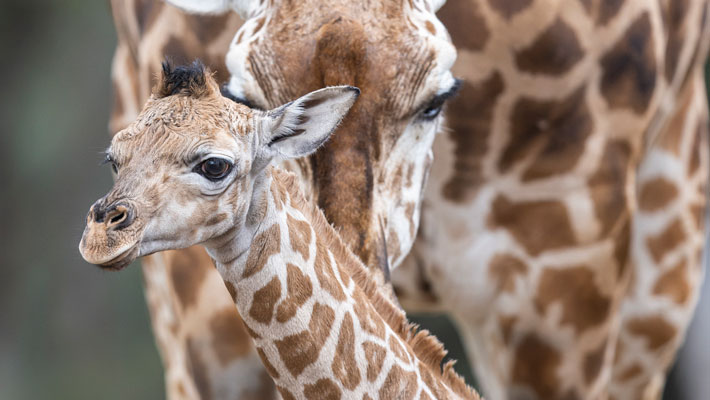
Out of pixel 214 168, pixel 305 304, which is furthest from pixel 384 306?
pixel 214 168

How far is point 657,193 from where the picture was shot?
369 centimetres

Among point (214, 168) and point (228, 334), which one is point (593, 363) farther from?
point (214, 168)

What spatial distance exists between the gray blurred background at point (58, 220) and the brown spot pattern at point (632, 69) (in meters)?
3.97

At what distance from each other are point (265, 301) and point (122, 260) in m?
0.33

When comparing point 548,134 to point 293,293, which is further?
point 548,134

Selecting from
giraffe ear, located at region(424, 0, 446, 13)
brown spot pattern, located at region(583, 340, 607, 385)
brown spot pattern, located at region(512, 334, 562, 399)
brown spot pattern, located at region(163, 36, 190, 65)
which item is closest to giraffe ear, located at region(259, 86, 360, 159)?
giraffe ear, located at region(424, 0, 446, 13)

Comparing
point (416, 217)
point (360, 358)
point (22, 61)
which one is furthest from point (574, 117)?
point (22, 61)

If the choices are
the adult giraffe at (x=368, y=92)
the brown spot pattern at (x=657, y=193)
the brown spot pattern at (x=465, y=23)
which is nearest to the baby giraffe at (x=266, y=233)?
the adult giraffe at (x=368, y=92)

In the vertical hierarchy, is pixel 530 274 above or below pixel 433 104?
below

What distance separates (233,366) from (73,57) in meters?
4.82

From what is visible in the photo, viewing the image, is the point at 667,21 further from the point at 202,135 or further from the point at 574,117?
the point at 202,135

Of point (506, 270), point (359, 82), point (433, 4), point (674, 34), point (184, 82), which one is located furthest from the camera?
point (674, 34)

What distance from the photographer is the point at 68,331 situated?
7.14 m

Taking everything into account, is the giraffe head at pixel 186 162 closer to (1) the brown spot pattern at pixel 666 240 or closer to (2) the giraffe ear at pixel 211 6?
(2) the giraffe ear at pixel 211 6
